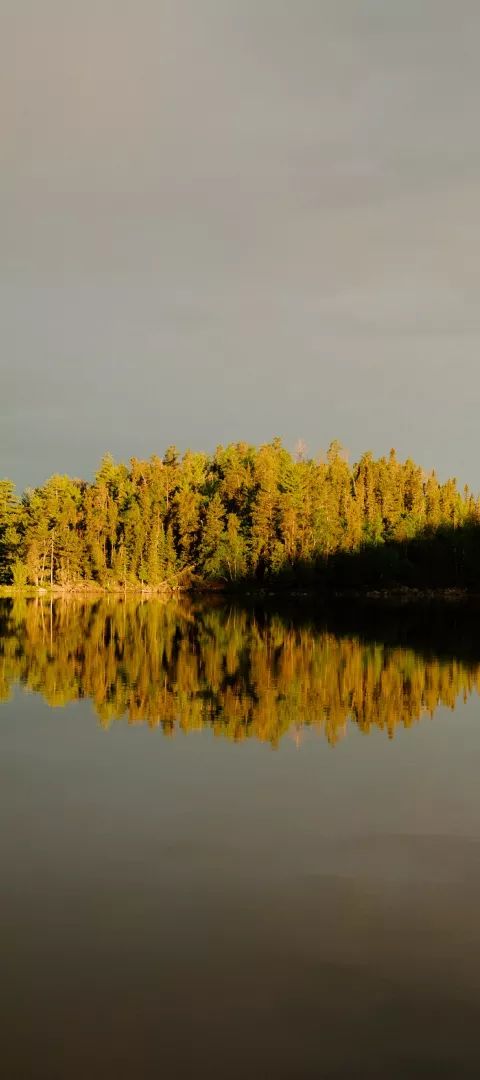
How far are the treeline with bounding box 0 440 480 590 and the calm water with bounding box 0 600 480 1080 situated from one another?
90.1 m

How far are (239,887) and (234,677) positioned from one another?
845 inches

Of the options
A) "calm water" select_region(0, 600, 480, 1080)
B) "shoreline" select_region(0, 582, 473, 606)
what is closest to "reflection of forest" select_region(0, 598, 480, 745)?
"calm water" select_region(0, 600, 480, 1080)

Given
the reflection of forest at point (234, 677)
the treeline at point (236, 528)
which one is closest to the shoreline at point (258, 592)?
the treeline at point (236, 528)

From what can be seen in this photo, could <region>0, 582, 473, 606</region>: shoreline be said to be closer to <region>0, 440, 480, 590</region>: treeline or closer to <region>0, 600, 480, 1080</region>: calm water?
Answer: <region>0, 440, 480, 590</region>: treeline

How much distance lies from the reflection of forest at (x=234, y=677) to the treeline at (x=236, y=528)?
60945 mm

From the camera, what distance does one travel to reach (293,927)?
11023 millimetres

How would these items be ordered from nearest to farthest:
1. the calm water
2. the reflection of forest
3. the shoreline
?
the calm water
the reflection of forest
the shoreline

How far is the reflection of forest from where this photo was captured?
2566 cm

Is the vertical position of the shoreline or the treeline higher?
the treeline

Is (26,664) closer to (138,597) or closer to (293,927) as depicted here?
(293,927)

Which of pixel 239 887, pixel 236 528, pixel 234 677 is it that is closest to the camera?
pixel 239 887

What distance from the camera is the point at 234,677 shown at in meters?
33.8

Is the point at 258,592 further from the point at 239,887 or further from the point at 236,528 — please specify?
the point at 239,887

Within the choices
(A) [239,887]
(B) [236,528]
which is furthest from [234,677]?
(B) [236,528]
